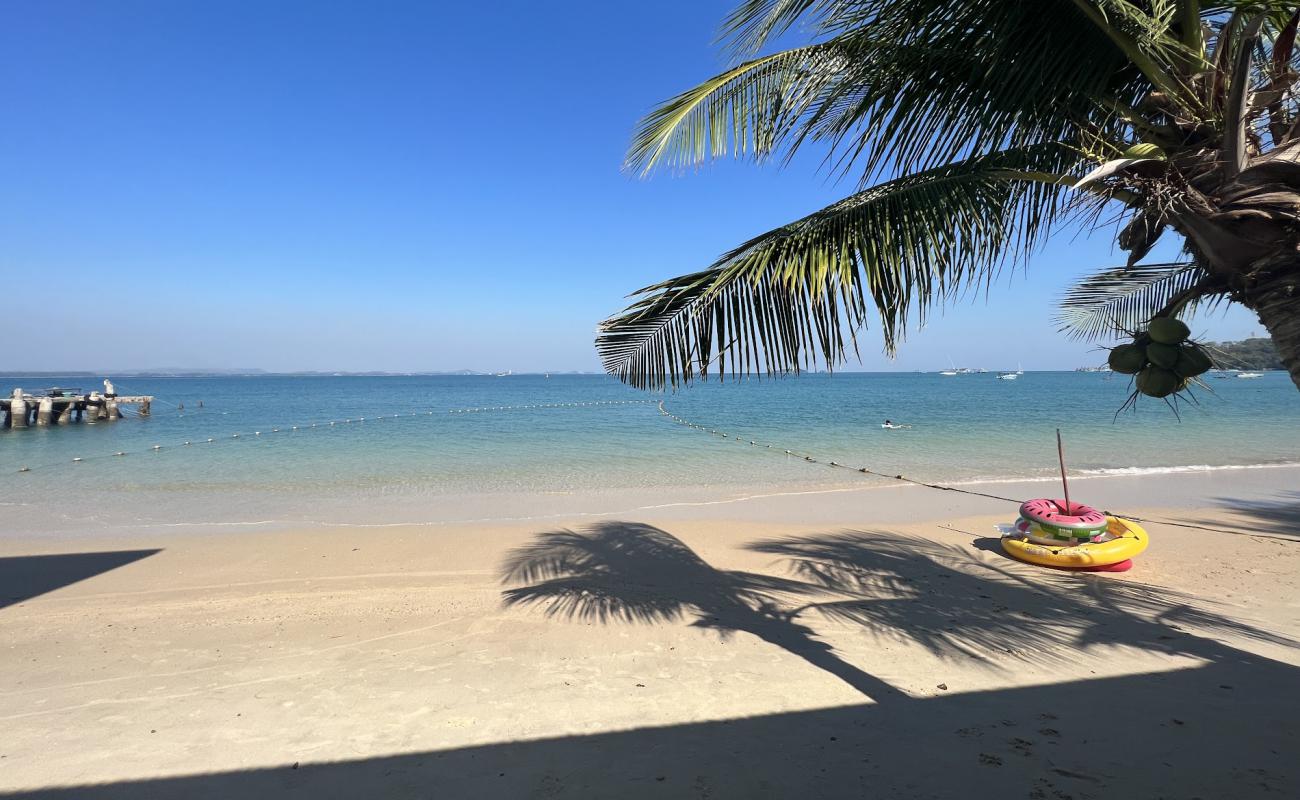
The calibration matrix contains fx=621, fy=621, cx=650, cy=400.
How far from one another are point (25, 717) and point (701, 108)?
5.45m

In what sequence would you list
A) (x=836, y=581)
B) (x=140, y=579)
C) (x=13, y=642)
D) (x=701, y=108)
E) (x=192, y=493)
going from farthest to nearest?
(x=192, y=493) → (x=140, y=579) → (x=836, y=581) → (x=13, y=642) → (x=701, y=108)

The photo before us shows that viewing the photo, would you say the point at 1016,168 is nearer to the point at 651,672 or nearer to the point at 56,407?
the point at 651,672

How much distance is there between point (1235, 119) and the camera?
76.0 inches

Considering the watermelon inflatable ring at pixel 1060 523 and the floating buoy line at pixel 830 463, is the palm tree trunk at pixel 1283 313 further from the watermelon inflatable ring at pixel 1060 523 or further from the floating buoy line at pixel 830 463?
the floating buoy line at pixel 830 463

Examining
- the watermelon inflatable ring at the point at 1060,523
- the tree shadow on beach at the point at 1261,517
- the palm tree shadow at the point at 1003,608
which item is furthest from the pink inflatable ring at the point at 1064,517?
the tree shadow on beach at the point at 1261,517

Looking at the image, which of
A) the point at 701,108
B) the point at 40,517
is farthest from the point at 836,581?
the point at 40,517

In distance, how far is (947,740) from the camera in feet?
10.6

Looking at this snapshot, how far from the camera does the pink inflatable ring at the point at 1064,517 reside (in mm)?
6227

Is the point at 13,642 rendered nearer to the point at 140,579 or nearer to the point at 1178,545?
the point at 140,579

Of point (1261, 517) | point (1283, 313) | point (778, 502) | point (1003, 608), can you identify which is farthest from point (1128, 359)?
point (1261, 517)

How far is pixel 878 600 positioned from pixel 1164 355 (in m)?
3.75

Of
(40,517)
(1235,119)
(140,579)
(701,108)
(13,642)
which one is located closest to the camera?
(1235,119)

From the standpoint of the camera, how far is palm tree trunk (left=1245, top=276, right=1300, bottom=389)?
1970mm

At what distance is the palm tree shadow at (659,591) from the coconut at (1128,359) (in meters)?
2.33
